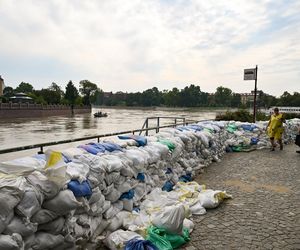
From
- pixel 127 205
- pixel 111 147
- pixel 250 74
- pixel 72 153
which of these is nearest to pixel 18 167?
pixel 72 153

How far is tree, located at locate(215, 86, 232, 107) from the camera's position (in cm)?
9674

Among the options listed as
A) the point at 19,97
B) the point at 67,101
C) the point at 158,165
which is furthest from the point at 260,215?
the point at 67,101

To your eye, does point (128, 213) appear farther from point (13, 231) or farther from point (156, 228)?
point (13, 231)

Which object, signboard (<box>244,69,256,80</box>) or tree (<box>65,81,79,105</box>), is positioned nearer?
signboard (<box>244,69,256,80</box>)

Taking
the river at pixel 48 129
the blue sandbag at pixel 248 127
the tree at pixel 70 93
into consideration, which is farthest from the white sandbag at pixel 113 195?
the tree at pixel 70 93

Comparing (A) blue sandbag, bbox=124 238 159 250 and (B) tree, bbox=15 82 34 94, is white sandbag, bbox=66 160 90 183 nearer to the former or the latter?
(A) blue sandbag, bbox=124 238 159 250

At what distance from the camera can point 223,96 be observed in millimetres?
97938

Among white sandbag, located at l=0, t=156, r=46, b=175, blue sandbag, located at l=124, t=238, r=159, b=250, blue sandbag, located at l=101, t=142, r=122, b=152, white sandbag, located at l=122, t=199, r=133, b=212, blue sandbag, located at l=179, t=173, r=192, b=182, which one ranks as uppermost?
white sandbag, located at l=0, t=156, r=46, b=175

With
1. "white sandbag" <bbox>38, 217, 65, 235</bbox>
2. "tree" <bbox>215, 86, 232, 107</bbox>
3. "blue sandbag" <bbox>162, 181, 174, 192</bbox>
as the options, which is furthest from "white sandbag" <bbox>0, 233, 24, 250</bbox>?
"tree" <bbox>215, 86, 232, 107</bbox>

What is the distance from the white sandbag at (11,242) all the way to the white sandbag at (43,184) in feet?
1.17

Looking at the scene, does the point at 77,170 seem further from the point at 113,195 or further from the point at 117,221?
the point at 117,221

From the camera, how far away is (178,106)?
111 meters

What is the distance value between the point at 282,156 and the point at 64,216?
283 inches

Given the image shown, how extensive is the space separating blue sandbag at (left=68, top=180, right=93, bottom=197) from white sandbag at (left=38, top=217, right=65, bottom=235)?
251 mm
